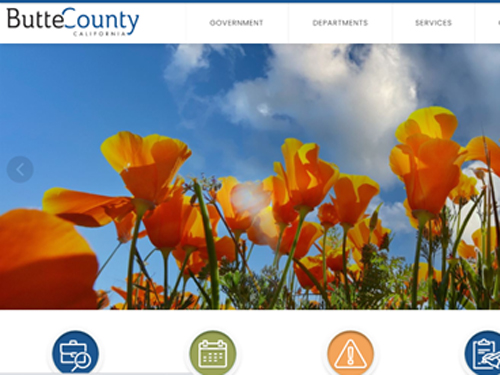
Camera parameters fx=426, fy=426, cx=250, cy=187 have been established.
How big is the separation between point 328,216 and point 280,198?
0.21ft

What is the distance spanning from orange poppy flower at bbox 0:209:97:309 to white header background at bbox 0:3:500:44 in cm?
29

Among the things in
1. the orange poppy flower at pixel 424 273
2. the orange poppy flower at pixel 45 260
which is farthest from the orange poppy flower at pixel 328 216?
the orange poppy flower at pixel 45 260

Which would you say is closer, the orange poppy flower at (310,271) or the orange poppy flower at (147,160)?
the orange poppy flower at (147,160)

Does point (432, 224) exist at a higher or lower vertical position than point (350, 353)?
higher

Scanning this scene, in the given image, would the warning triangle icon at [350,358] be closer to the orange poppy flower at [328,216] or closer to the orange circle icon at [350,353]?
the orange circle icon at [350,353]

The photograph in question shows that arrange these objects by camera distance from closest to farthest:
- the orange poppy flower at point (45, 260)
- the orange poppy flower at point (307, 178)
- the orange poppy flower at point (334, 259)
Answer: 1. the orange poppy flower at point (45, 260)
2. the orange poppy flower at point (307, 178)
3. the orange poppy flower at point (334, 259)

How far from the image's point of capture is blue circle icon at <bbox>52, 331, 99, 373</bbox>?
400mm

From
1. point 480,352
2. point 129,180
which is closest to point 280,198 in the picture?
point 129,180

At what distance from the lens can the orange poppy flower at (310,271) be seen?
17.4 inches

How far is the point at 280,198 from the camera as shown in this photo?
1.25 feet

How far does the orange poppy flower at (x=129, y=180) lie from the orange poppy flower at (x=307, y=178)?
91mm

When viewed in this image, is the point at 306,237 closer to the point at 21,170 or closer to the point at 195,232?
the point at 195,232

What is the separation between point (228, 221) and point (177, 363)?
141 mm

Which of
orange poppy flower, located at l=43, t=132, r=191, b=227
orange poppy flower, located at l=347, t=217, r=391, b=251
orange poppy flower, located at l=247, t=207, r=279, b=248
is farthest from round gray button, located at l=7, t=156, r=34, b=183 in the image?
orange poppy flower, located at l=347, t=217, r=391, b=251
